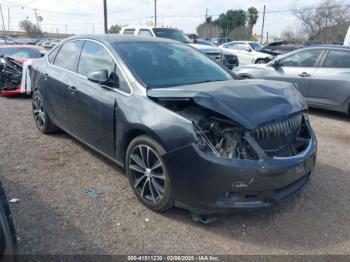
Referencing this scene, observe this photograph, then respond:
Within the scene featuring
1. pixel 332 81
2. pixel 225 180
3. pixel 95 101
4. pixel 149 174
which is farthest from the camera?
pixel 332 81

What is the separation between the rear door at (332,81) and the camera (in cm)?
701

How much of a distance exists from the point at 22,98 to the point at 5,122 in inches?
110

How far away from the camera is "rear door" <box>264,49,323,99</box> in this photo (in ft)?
24.9

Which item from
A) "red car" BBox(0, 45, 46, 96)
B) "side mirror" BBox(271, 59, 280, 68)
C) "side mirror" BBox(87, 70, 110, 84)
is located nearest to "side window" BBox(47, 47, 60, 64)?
"side mirror" BBox(87, 70, 110, 84)

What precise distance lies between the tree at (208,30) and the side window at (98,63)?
5921cm

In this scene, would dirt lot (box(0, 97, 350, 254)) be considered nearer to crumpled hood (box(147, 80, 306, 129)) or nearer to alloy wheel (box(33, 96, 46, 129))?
crumpled hood (box(147, 80, 306, 129))

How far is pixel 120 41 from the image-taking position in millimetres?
4258

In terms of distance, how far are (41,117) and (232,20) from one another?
7125 centimetres

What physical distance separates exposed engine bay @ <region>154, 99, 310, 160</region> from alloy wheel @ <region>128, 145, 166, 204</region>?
0.51m

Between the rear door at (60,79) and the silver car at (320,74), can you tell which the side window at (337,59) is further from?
the rear door at (60,79)

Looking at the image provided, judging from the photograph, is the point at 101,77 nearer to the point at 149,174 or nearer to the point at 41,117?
the point at 149,174

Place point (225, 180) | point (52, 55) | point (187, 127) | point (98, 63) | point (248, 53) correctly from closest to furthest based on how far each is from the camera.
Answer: point (225, 180)
point (187, 127)
point (98, 63)
point (52, 55)
point (248, 53)

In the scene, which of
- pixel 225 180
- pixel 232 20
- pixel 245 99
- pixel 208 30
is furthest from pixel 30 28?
pixel 225 180

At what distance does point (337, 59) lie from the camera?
23.8 ft
